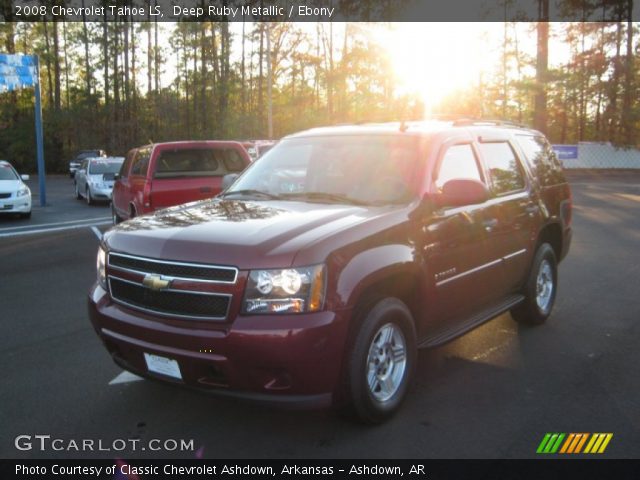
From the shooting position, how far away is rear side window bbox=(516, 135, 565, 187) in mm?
5832

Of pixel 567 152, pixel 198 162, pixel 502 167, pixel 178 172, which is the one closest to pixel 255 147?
pixel 198 162

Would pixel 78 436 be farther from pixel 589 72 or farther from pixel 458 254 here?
pixel 589 72

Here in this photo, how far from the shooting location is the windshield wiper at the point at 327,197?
425 cm

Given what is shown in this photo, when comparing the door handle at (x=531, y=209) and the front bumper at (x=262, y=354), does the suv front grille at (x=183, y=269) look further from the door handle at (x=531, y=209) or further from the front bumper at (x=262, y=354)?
the door handle at (x=531, y=209)

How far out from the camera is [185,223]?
152 inches

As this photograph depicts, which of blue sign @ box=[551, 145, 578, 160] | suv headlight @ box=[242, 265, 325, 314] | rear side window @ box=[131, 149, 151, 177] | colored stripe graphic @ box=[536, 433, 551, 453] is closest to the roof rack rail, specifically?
suv headlight @ box=[242, 265, 325, 314]

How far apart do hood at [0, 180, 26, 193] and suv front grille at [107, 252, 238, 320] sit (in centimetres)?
1371

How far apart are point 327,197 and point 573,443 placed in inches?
88.3

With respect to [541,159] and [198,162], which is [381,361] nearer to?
[541,159]

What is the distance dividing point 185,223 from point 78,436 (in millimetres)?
1461
